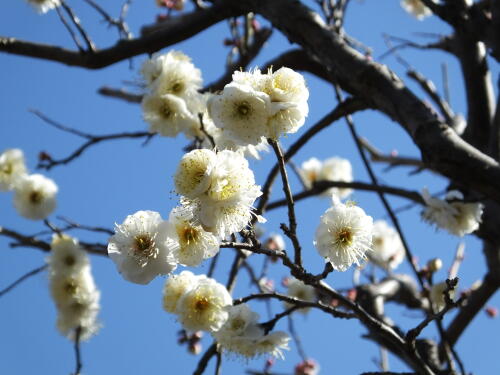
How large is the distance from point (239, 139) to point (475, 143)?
1.52 metres

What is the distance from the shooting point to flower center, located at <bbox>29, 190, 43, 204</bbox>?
11.3ft

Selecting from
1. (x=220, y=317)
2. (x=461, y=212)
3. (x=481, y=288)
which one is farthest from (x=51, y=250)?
(x=481, y=288)

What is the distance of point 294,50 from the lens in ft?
9.09

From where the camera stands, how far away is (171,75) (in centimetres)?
216

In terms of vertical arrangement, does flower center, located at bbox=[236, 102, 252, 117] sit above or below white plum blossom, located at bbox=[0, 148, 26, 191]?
below

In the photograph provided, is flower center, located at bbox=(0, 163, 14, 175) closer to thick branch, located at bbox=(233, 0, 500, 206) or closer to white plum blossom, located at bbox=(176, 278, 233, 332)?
thick branch, located at bbox=(233, 0, 500, 206)

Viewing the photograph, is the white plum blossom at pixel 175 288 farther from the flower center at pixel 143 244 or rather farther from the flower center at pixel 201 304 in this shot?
the flower center at pixel 143 244

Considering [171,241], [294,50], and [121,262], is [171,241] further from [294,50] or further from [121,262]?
[294,50]

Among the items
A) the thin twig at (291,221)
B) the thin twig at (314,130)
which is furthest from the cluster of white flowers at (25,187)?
the thin twig at (291,221)

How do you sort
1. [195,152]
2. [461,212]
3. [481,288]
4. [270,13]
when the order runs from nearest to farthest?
[195,152]
[270,13]
[461,212]
[481,288]

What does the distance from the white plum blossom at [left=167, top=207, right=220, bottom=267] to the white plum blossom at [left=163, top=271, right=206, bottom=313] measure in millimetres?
389

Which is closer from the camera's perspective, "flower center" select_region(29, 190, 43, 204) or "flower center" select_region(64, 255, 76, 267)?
"flower center" select_region(64, 255, 76, 267)

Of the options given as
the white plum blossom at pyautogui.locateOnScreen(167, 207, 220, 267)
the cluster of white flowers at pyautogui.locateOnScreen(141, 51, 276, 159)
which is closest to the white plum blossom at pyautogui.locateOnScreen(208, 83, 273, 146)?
the white plum blossom at pyautogui.locateOnScreen(167, 207, 220, 267)

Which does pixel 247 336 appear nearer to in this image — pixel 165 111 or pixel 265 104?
pixel 265 104
